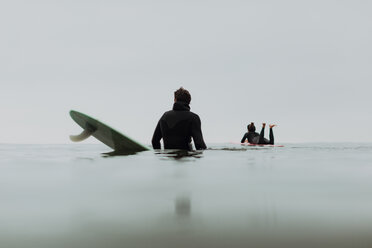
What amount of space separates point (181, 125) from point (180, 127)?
0.05 metres

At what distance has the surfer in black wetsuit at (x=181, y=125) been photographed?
683cm

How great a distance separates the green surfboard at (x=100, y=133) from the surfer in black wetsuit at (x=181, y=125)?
107 centimetres

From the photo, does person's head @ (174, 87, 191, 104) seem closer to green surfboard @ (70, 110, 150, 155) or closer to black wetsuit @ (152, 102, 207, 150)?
black wetsuit @ (152, 102, 207, 150)

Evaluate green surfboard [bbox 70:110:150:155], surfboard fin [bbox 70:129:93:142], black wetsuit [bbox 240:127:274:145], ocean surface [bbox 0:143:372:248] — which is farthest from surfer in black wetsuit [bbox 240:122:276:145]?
ocean surface [bbox 0:143:372:248]

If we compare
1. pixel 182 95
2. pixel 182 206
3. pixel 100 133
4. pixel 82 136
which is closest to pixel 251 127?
pixel 182 95

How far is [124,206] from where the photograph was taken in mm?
2430

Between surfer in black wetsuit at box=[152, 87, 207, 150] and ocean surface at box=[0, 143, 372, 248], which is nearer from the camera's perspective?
ocean surface at box=[0, 143, 372, 248]

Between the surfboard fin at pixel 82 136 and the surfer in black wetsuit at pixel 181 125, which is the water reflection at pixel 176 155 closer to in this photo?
the surfer in black wetsuit at pixel 181 125

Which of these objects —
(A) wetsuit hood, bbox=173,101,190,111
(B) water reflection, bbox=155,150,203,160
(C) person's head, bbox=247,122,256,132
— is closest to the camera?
(B) water reflection, bbox=155,150,203,160

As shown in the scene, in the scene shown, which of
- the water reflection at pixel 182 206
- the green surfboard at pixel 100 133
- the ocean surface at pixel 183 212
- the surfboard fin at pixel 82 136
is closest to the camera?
the ocean surface at pixel 183 212

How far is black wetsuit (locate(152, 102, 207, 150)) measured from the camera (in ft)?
22.4

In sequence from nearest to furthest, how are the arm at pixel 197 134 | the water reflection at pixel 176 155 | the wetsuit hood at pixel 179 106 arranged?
the water reflection at pixel 176 155, the arm at pixel 197 134, the wetsuit hood at pixel 179 106

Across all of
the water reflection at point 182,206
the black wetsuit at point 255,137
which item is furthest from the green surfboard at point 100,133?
the black wetsuit at point 255,137

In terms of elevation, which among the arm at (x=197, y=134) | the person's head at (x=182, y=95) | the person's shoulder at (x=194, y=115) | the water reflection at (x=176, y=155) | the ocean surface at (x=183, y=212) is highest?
the person's head at (x=182, y=95)
